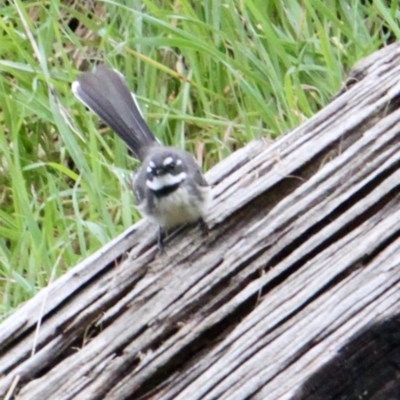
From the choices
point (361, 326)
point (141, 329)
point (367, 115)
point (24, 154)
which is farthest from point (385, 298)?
point (24, 154)

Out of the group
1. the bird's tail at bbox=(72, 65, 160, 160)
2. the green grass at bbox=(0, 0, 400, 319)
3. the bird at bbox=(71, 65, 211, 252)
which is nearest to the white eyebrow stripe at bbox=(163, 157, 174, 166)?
the bird at bbox=(71, 65, 211, 252)

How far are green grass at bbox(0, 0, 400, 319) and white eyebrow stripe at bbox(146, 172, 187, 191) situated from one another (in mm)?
298

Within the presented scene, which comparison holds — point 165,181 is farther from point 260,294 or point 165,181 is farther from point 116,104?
point 260,294

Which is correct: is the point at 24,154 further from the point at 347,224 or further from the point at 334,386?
the point at 334,386

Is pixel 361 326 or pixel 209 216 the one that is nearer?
pixel 361 326

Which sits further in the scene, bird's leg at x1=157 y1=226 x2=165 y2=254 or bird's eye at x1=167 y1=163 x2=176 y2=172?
bird's eye at x1=167 y1=163 x2=176 y2=172

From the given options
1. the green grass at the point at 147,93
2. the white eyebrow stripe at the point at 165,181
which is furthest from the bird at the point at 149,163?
the green grass at the point at 147,93

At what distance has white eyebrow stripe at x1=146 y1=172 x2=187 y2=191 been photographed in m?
3.18

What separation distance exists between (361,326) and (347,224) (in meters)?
0.34

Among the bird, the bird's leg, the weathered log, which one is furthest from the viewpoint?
the bird

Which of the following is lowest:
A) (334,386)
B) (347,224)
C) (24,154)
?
(334,386)

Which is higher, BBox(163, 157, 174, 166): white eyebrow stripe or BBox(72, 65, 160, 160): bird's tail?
BBox(72, 65, 160, 160): bird's tail

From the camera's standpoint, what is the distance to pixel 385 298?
1563 mm

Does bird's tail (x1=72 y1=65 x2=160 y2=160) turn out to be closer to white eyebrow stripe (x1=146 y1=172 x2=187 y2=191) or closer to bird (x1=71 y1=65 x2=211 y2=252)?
bird (x1=71 y1=65 x2=211 y2=252)
